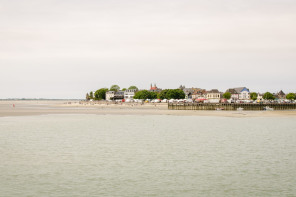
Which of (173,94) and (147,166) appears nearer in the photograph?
(147,166)

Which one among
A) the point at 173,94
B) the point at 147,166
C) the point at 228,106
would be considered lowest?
the point at 147,166

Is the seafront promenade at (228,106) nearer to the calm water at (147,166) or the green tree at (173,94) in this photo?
the calm water at (147,166)

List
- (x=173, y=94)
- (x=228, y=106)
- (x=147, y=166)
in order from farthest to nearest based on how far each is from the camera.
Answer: (x=173, y=94), (x=228, y=106), (x=147, y=166)

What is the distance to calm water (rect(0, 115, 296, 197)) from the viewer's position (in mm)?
16484

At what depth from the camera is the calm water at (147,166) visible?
16.5 metres

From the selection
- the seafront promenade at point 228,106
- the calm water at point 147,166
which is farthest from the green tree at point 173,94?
the calm water at point 147,166

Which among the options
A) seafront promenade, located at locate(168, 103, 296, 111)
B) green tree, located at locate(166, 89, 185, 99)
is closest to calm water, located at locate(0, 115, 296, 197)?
seafront promenade, located at locate(168, 103, 296, 111)

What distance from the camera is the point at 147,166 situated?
21.7 metres

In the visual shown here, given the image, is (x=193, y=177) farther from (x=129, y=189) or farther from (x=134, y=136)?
(x=134, y=136)

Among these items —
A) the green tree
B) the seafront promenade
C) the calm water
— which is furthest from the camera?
the green tree

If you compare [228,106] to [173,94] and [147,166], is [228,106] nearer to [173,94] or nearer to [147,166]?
[173,94]

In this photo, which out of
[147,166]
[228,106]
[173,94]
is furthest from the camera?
[173,94]

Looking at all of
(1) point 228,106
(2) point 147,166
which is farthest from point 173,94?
(2) point 147,166

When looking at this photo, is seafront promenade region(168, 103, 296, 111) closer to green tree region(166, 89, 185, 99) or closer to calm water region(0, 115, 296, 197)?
calm water region(0, 115, 296, 197)
